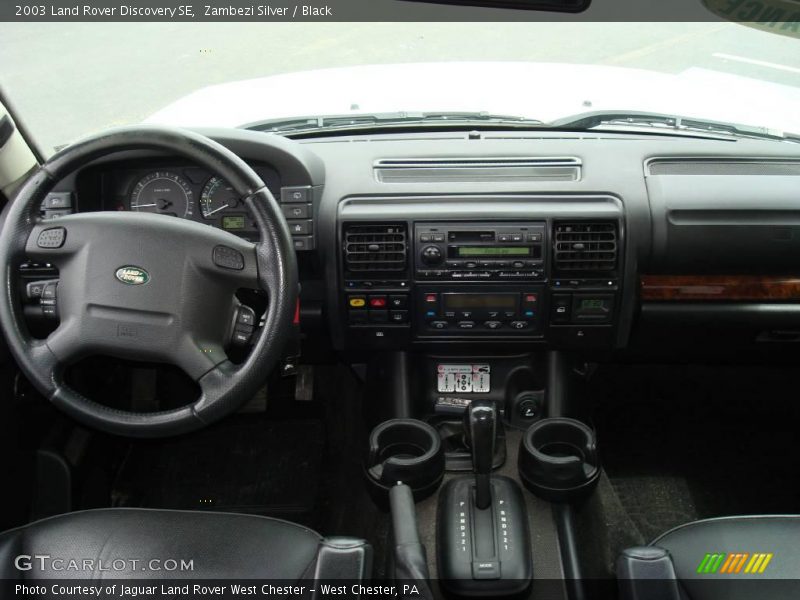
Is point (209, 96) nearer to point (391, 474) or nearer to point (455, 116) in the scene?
point (455, 116)

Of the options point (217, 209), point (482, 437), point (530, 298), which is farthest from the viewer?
point (530, 298)

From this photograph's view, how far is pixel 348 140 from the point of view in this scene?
8.35 feet

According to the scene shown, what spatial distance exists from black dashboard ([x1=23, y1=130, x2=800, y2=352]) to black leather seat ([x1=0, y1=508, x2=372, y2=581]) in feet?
2.50

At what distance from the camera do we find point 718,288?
2.45m

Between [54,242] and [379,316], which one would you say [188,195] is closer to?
[54,242]

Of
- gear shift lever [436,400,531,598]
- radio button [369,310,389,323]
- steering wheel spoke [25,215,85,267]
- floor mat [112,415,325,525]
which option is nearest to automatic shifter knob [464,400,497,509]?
gear shift lever [436,400,531,598]

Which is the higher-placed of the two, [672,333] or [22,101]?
[22,101]

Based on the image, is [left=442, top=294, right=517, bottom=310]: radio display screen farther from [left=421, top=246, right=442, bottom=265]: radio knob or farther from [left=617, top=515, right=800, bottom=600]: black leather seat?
[left=617, top=515, right=800, bottom=600]: black leather seat

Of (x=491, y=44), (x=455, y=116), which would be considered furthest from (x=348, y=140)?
(x=491, y=44)

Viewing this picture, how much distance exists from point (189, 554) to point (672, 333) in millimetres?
1691

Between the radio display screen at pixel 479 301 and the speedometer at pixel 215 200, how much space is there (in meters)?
0.70

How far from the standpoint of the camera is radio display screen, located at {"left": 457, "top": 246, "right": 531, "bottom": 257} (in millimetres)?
2248

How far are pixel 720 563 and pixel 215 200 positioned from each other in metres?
1.64

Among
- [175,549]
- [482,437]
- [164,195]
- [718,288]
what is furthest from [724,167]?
[175,549]
